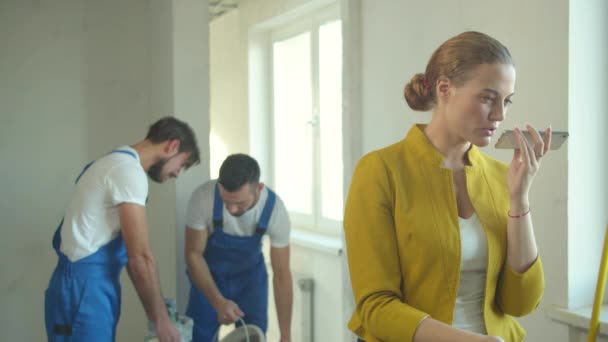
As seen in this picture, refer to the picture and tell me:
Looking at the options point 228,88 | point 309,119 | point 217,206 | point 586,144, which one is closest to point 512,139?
point 586,144

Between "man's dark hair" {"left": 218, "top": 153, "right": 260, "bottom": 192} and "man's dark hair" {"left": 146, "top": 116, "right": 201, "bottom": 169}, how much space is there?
15 centimetres

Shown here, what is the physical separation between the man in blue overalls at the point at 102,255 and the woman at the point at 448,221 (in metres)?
1.04

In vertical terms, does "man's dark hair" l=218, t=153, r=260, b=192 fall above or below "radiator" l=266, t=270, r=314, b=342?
above

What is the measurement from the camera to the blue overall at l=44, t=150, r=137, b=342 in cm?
202

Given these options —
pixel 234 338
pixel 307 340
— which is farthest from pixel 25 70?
pixel 307 340

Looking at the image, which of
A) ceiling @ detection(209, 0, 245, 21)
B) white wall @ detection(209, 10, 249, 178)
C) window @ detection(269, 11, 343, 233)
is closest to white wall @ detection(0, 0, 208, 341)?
window @ detection(269, 11, 343, 233)

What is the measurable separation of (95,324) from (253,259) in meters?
0.84

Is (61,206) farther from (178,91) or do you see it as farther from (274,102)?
(274,102)

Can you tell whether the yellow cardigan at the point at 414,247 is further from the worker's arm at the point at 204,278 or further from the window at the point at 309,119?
the window at the point at 309,119

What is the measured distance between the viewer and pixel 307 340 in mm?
3656

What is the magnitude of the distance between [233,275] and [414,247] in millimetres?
1683

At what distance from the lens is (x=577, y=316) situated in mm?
1699

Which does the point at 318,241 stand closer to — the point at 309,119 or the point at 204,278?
the point at 309,119

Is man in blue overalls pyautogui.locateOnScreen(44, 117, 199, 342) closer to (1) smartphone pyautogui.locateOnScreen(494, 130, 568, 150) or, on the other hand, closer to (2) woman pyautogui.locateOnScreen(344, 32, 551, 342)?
(2) woman pyautogui.locateOnScreen(344, 32, 551, 342)
